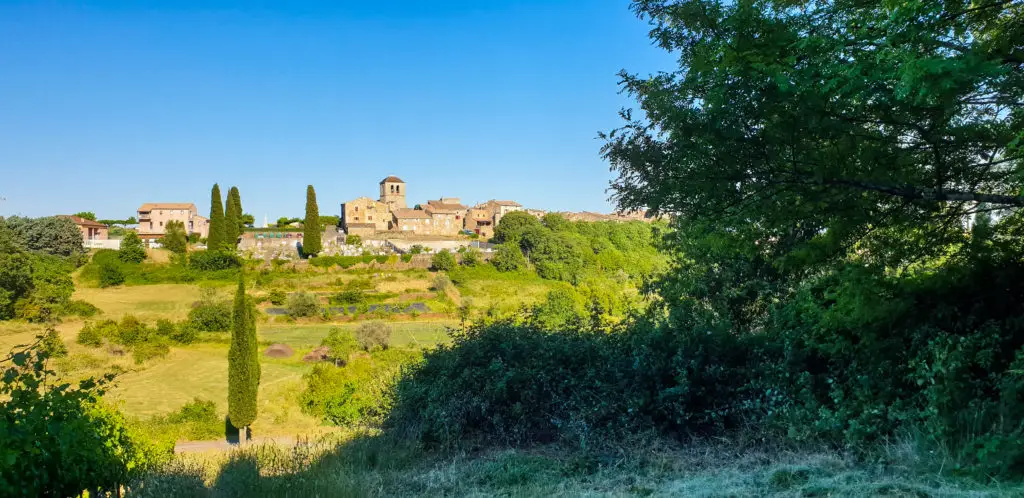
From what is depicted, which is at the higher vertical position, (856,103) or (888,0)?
(888,0)

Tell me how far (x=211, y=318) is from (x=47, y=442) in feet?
129

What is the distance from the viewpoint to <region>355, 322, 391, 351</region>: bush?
32.0 meters

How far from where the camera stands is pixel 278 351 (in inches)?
1265

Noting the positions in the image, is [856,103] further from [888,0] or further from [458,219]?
[458,219]

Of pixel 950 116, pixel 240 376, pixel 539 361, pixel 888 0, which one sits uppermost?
pixel 888 0

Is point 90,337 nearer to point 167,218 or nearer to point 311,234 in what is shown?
point 311,234

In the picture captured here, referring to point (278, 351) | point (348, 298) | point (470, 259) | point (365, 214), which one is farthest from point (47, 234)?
point (470, 259)

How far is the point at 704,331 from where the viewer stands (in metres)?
5.23

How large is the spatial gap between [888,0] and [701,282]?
4.32m

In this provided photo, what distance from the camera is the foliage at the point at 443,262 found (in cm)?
5078

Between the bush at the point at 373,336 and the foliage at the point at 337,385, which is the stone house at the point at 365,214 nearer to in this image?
the bush at the point at 373,336

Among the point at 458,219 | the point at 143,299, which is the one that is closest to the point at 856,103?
the point at 143,299

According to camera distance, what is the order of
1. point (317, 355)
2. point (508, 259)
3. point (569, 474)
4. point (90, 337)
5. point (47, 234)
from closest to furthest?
point (569, 474) → point (317, 355) → point (90, 337) → point (47, 234) → point (508, 259)

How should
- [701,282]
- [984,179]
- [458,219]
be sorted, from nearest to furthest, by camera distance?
[984,179] < [701,282] < [458,219]
